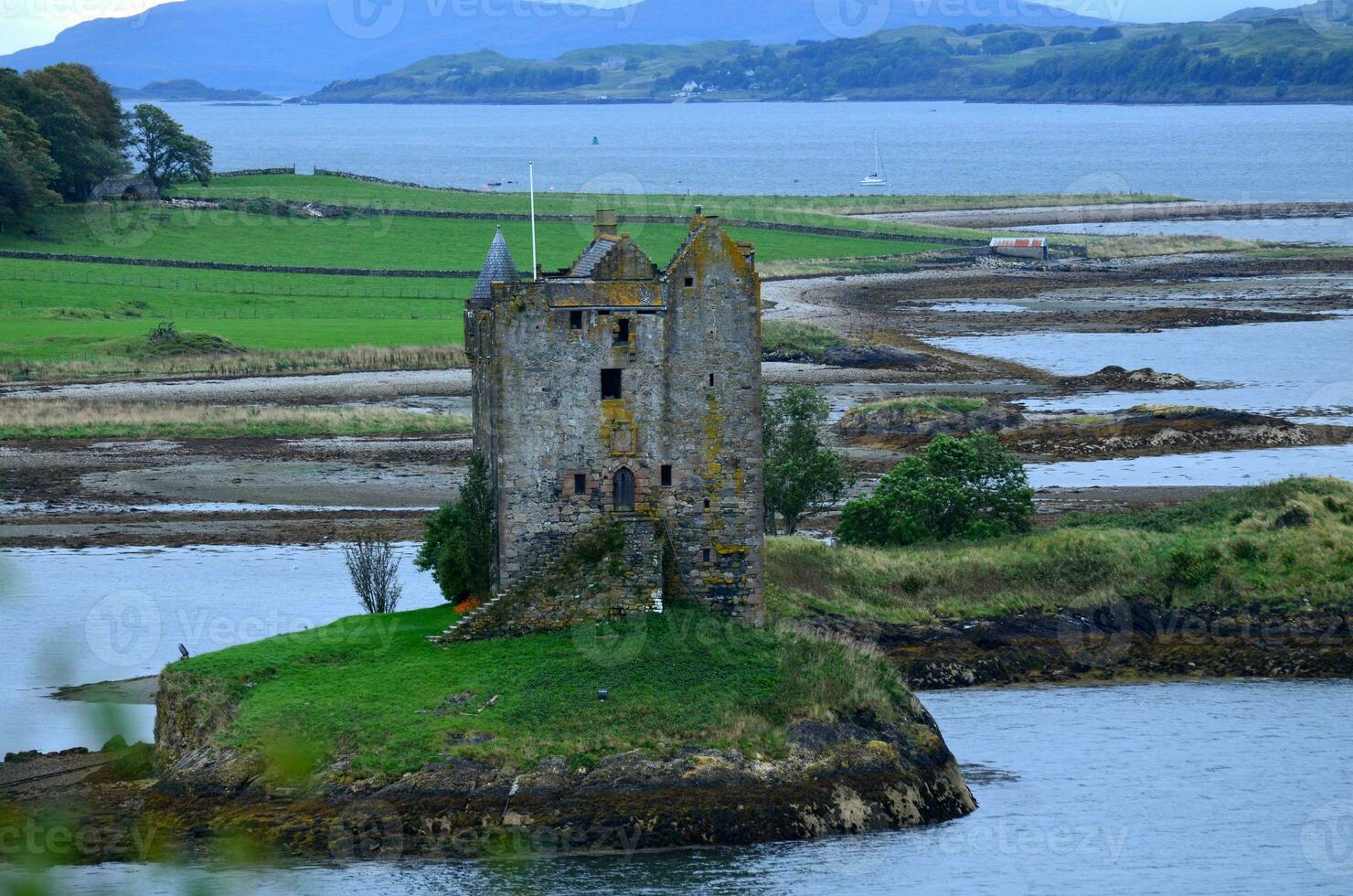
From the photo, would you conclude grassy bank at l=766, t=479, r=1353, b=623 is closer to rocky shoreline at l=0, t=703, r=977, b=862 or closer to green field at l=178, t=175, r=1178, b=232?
rocky shoreline at l=0, t=703, r=977, b=862

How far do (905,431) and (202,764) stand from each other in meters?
50.3

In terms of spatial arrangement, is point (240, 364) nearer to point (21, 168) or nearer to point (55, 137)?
point (21, 168)

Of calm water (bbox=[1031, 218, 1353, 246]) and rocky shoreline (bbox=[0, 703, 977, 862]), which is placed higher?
calm water (bbox=[1031, 218, 1353, 246])

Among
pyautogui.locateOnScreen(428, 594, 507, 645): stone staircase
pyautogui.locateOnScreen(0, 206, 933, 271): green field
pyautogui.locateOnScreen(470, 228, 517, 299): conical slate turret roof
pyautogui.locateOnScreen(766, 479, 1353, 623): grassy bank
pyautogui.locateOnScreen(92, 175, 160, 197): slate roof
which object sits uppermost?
pyautogui.locateOnScreen(92, 175, 160, 197): slate roof

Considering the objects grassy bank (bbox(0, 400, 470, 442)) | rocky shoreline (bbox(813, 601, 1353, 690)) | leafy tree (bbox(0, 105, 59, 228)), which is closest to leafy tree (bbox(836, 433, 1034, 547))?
rocky shoreline (bbox(813, 601, 1353, 690))

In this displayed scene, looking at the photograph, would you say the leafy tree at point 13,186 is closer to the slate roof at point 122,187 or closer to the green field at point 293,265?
the green field at point 293,265

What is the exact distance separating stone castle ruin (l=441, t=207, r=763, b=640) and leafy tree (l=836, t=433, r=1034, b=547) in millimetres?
15438

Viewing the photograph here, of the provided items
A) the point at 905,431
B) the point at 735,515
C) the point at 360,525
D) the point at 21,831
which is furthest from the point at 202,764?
the point at 905,431

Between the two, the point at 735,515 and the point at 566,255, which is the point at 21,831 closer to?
the point at 735,515

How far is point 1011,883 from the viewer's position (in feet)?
123

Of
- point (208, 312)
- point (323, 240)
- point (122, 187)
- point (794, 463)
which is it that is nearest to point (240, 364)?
point (208, 312)

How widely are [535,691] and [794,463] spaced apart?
22.5 meters

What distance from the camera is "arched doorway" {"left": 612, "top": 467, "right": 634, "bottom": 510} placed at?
42.2m

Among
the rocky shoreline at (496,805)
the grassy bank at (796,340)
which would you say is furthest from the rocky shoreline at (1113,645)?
the grassy bank at (796,340)
